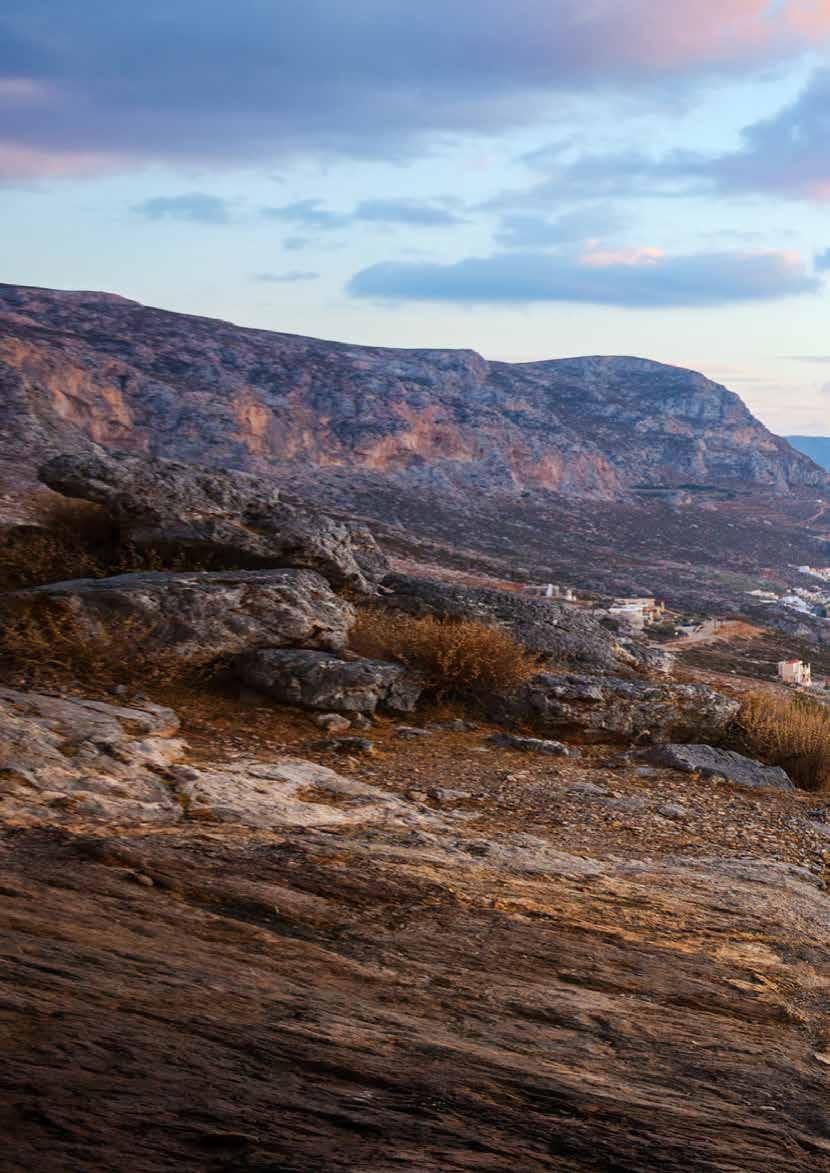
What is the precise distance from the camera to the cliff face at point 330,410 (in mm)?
73000

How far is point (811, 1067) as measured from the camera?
11.2ft

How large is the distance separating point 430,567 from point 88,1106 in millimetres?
44979

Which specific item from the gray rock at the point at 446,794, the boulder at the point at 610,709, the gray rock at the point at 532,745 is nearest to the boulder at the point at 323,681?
the gray rock at the point at 532,745

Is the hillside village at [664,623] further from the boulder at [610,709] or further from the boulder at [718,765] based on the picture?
the boulder at [718,765]

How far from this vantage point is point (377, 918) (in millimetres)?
4191

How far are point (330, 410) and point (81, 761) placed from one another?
91226 millimetres

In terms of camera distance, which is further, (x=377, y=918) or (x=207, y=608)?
(x=207, y=608)

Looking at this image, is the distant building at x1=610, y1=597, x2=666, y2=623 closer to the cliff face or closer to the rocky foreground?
the cliff face

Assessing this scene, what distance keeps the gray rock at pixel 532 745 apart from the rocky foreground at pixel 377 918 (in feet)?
0.07

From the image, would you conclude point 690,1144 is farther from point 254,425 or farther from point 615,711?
point 254,425

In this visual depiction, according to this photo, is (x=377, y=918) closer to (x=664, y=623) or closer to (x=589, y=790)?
(x=589, y=790)

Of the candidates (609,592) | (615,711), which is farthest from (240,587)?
(609,592)

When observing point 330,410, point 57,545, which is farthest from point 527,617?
point 330,410

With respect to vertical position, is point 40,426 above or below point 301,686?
above
